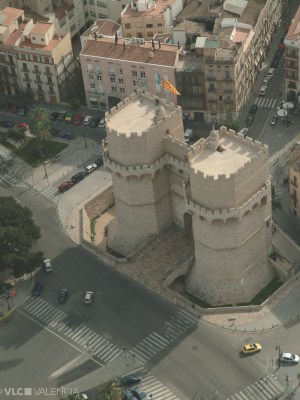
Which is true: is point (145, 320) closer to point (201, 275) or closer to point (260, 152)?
point (201, 275)

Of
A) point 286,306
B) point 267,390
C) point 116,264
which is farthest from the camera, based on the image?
point 116,264

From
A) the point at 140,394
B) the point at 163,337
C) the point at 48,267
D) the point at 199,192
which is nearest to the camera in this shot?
the point at 140,394

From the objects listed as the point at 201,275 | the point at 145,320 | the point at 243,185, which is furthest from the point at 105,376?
the point at 243,185

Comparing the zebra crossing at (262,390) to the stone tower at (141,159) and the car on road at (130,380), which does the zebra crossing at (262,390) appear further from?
the stone tower at (141,159)

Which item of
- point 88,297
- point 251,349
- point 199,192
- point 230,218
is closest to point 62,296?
point 88,297

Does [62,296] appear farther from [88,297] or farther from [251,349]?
[251,349]

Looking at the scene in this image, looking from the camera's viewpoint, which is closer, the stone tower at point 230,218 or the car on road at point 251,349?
the stone tower at point 230,218

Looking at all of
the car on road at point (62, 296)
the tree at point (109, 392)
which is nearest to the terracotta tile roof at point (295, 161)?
the car on road at point (62, 296)
